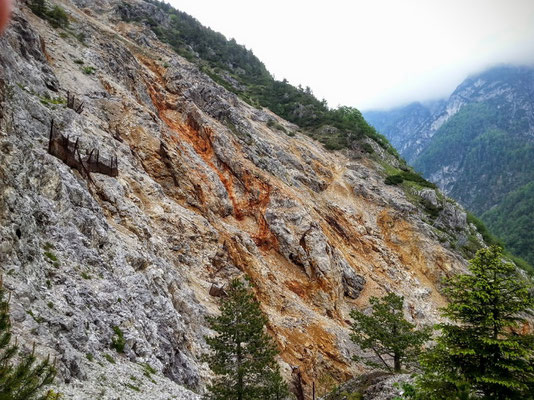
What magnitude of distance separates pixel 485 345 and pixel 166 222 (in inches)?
953

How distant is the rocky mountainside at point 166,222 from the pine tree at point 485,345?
10.3 metres

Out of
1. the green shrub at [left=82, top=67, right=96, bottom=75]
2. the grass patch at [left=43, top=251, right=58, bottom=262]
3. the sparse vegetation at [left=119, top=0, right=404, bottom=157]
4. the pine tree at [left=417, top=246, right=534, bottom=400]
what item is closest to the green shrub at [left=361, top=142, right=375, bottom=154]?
the sparse vegetation at [left=119, top=0, right=404, bottom=157]

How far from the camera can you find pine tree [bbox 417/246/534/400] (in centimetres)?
919

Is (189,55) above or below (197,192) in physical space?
above

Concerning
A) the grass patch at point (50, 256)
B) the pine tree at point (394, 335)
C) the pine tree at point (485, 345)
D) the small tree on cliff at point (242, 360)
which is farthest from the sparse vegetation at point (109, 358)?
the pine tree at point (394, 335)

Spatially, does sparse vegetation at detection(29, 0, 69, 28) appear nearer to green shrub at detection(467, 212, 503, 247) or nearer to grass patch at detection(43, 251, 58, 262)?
grass patch at detection(43, 251, 58, 262)

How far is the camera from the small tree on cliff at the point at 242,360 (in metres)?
15.6

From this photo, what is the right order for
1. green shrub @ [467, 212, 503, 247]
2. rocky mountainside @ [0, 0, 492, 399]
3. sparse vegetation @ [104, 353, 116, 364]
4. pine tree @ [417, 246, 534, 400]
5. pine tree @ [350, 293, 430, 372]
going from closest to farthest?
pine tree @ [417, 246, 534, 400]
sparse vegetation @ [104, 353, 116, 364]
rocky mountainside @ [0, 0, 492, 399]
pine tree @ [350, 293, 430, 372]
green shrub @ [467, 212, 503, 247]

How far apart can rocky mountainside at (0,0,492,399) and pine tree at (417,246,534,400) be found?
10.3 meters

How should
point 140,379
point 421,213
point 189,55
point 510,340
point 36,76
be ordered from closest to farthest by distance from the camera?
point 510,340 < point 140,379 < point 36,76 < point 421,213 < point 189,55

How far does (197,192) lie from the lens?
36.4m

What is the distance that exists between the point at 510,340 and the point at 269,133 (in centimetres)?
5078

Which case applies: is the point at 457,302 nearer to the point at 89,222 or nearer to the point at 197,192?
the point at 89,222

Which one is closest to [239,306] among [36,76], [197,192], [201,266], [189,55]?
[201,266]
